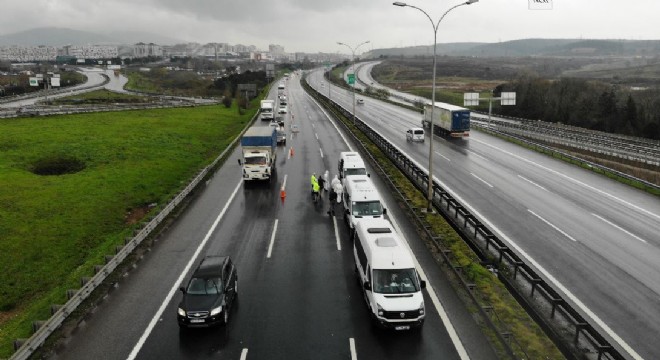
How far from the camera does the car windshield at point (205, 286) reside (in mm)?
16312

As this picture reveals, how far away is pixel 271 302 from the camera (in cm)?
1780

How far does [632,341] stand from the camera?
15086mm

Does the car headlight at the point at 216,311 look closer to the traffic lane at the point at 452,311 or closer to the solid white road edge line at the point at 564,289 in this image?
the traffic lane at the point at 452,311

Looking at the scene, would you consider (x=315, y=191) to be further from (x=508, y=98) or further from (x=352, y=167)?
(x=508, y=98)

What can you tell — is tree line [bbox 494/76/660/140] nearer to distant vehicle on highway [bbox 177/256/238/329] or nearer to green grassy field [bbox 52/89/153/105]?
distant vehicle on highway [bbox 177/256/238/329]

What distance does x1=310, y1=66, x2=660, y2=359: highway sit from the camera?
55.8ft

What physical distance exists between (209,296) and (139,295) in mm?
4247

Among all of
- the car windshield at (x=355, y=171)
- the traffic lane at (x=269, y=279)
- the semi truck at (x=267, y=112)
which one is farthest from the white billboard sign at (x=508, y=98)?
the traffic lane at (x=269, y=279)

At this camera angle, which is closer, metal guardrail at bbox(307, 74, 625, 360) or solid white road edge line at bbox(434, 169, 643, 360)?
metal guardrail at bbox(307, 74, 625, 360)

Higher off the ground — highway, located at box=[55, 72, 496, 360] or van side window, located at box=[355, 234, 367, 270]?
van side window, located at box=[355, 234, 367, 270]

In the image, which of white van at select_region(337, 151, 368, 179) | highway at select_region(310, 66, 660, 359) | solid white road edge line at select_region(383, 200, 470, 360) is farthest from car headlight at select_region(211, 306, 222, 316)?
white van at select_region(337, 151, 368, 179)

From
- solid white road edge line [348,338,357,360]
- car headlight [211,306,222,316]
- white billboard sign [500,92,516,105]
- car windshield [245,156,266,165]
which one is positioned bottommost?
solid white road edge line [348,338,357,360]

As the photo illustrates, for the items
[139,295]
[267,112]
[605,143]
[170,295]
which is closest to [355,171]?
[170,295]

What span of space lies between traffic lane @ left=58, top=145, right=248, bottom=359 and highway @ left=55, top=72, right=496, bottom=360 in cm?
4
